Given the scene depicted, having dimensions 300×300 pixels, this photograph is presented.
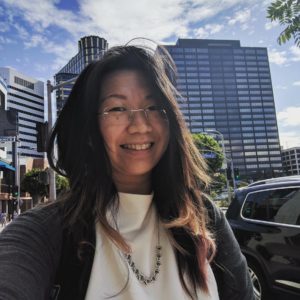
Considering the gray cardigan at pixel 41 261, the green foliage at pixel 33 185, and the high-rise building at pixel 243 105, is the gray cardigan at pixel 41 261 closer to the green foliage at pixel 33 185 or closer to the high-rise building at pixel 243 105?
the green foliage at pixel 33 185

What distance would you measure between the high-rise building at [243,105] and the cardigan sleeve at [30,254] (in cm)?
8475

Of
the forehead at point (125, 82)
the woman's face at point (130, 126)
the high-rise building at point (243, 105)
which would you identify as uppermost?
the high-rise building at point (243, 105)

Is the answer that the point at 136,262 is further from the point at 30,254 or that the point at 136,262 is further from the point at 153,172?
the point at 153,172

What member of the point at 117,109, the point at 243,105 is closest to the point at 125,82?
the point at 117,109

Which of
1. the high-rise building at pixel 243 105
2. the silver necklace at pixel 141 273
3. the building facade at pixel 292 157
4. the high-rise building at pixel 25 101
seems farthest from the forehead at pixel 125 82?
the building facade at pixel 292 157

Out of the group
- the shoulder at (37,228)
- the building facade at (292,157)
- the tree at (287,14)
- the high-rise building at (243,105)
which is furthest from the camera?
the building facade at (292,157)

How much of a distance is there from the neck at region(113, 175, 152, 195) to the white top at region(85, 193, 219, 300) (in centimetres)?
14

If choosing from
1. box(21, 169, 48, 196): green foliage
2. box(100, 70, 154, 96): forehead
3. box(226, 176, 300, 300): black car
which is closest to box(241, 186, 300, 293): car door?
box(226, 176, 300, 300): black car

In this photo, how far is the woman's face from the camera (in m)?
1.46

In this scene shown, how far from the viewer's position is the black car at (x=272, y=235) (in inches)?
173

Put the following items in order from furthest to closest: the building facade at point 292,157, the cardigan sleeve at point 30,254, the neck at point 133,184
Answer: the building facade at point 292,157 < the neck at point 133,184 < the cardigan sleeve at point 30,254

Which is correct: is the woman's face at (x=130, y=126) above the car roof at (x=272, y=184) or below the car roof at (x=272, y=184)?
above

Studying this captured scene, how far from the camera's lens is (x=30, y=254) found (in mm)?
1041

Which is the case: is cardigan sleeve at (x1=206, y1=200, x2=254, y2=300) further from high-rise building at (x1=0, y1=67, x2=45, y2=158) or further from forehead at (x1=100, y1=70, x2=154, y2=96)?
high-rise building at (x1=0, y1=67, x2=45, y2=158)
